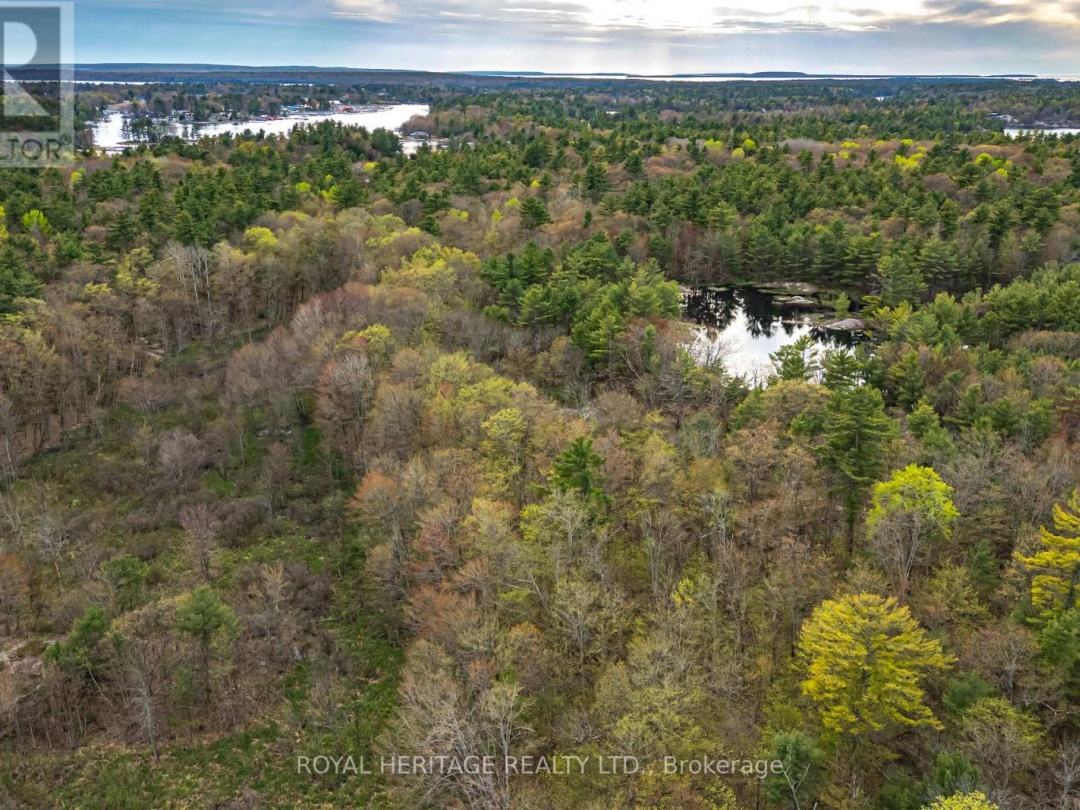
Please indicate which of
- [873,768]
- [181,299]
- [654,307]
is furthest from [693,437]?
[181,299]

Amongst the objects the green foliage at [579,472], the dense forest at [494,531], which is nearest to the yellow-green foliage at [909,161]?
the dense forest at [494,531]

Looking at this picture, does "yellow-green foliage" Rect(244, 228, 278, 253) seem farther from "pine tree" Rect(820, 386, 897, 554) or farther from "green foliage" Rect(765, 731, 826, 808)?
"green foliage" Rect(765, 731, 826, 808)

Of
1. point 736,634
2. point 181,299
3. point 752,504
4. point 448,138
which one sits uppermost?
point 448,138

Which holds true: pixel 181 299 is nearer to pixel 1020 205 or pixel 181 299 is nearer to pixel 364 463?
pixel 364 463

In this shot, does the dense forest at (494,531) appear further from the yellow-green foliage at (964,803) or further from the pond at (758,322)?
the pond at (758,322)

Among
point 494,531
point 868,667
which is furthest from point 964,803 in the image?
point 494,531

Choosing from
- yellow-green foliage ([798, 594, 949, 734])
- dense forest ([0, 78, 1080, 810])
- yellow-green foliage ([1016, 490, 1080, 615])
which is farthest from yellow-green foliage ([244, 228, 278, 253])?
yellow-green foliage ([1016, 490, 1080, 615])
